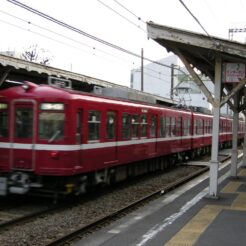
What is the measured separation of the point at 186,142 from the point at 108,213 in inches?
538

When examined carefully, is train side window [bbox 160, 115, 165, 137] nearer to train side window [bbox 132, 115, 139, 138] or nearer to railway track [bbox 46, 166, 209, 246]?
train side window [bbox 132, 115, 139, 138]

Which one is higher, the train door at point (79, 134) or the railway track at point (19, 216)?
the train door at point (79, 134)

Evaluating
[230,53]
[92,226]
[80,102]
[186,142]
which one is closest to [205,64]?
[230,53]

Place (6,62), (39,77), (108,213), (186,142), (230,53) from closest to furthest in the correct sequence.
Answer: (108,213) < (230,53) < (6,62) < (39,77) < (186,142)

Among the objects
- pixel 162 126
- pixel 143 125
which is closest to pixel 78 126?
pixel 143 125

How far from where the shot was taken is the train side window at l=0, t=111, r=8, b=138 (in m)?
12.1

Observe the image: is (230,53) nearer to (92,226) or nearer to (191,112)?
(92,226)

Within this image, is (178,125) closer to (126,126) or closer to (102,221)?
(126,126)

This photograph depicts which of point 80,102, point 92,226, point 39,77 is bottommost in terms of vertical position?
point 92,226

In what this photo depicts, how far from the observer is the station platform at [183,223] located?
8.38 metres

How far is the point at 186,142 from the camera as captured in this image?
79.9 ft

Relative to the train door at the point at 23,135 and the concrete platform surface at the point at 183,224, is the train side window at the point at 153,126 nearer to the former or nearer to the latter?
the concrete platform surface at the point at 183,224

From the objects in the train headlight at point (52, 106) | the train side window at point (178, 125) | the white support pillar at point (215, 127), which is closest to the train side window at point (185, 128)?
the train side window at point (178, 125)

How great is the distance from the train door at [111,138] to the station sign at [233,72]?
311 centimetres
